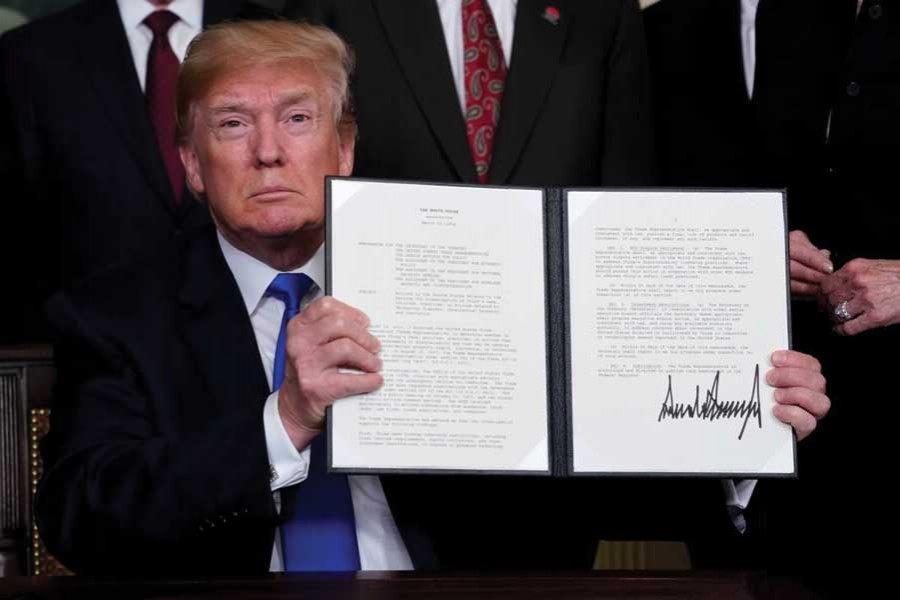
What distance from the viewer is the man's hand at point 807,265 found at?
9.59 feet

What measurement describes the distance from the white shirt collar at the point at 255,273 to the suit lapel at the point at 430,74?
0.58 m

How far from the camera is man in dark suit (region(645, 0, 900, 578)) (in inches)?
117

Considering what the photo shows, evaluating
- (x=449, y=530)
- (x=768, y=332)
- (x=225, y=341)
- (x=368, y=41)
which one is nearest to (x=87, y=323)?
(x=225, y=341)

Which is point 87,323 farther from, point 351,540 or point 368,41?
point 368,41

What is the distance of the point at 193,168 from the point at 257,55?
→ 256 millimetres

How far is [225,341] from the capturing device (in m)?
2.46

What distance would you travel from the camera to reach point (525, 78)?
3094 millimetres

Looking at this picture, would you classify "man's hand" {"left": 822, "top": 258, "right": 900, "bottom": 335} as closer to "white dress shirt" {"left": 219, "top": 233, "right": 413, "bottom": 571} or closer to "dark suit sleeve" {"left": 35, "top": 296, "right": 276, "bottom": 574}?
"white dress shirt" {"left": 219, "top": 233, "right": 413, "bottom": 571}

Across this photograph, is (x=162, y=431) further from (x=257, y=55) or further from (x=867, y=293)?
(x=867, y=293)

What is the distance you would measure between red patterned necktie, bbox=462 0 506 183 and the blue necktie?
815 mm

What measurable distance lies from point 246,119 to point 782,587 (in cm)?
123

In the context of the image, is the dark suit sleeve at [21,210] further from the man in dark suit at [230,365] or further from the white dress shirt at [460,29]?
the white dress shirt at [460,29]
